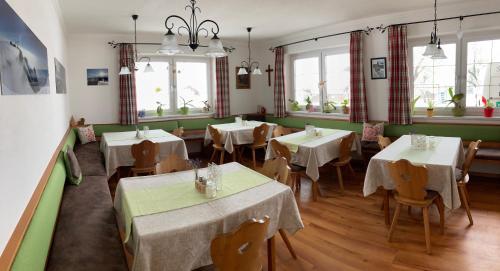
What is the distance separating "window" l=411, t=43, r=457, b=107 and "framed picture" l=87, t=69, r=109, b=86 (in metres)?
5.32

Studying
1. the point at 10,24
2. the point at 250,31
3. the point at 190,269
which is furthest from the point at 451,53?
the point at 10,24

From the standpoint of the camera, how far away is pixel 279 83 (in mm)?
6906

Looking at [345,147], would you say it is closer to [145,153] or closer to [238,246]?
[145,153]

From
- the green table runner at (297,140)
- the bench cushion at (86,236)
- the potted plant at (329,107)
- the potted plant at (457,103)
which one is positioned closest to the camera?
the bench cushion at (86,236)

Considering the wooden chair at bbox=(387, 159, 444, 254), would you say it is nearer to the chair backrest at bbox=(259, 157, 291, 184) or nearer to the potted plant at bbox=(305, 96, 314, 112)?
the chair backrest at bbox=(259, 157, 291, 184)

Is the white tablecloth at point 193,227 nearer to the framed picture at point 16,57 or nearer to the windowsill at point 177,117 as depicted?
the framed picture at point 16,57

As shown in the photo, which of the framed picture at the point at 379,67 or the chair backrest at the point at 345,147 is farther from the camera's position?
the framed picture at the point at 379,67

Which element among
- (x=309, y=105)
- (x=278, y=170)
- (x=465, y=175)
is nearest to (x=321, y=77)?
(x=309, y=105)

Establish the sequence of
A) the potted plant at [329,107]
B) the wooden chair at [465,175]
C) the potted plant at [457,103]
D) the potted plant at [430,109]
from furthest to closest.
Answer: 1. the potted plant at [329,107]
2. the potted plant at [430,109]
3. the potted plant at [457,103]
4. the wooden chair at [465,175]

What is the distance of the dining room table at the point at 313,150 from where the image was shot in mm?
3805

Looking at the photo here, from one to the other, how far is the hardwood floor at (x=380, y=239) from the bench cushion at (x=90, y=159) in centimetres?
231

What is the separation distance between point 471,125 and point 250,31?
3922 mm

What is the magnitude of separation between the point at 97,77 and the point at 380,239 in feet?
17.8

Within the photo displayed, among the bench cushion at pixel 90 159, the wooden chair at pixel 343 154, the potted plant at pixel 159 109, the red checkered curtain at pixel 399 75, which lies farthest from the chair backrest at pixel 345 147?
the potted plant at pixel 159 109
